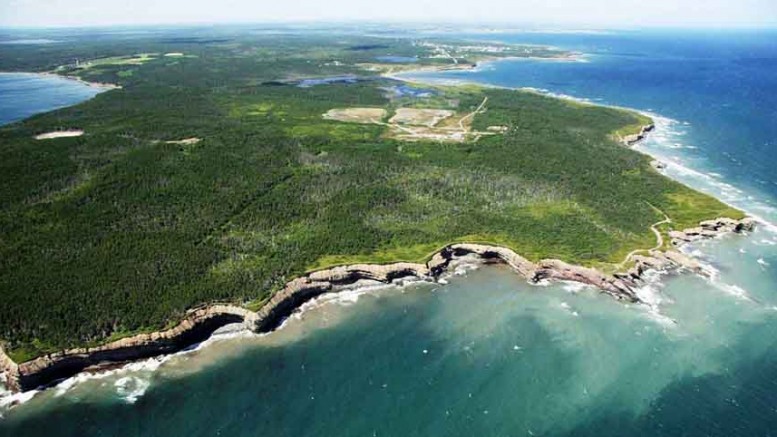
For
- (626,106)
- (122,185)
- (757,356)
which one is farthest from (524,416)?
(626,106)

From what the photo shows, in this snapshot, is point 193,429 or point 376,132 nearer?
point 193,429

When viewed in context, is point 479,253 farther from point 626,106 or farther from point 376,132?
point 626,106

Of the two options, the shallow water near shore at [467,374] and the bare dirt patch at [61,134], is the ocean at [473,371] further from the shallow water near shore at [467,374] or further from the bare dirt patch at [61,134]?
the bare dirt patch at [61,134]

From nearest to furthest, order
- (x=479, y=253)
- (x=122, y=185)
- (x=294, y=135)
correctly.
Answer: (x=479, y=253)
(x=122, y=185)
(x=294, y=135)

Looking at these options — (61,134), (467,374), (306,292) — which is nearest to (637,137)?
(306,292)

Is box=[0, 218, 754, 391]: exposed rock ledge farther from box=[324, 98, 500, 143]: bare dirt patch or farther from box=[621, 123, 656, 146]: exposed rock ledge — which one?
box=[324, 98, 500, 143]: bare dirt patch

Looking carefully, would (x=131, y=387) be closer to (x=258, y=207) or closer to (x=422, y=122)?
(x=258, y=207)
